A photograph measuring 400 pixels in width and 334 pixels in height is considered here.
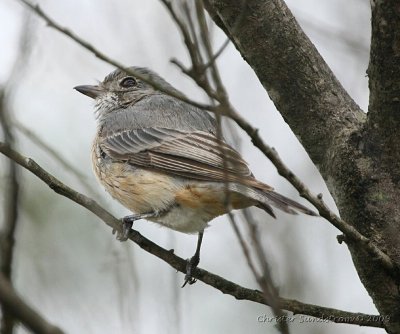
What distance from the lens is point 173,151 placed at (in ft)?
20.1

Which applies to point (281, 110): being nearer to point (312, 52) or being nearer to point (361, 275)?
point (312, 52)

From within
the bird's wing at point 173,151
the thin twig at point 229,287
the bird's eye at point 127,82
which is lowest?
Result: the thin twig at point 229,287

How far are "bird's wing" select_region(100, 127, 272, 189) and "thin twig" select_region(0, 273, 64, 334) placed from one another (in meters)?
3.07

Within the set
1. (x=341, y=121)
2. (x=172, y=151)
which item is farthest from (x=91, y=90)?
(x=341, y=121)

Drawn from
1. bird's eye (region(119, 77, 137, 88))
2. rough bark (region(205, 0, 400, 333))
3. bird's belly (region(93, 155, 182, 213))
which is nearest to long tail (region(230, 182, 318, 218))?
rough bark (region(205, 0, 400, 333))

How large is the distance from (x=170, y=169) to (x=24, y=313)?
389 cm

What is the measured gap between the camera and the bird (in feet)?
17.1

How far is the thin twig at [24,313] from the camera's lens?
1977 mm

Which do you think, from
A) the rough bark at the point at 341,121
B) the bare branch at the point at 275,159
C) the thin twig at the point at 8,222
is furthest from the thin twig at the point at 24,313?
the rough bark at the point at 341,121

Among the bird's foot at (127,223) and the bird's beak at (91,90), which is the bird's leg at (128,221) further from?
the bird's beak at (91,90)

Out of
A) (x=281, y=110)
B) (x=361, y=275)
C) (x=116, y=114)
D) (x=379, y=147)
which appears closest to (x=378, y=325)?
(x=361, y=275)

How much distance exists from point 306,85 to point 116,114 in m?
3.51

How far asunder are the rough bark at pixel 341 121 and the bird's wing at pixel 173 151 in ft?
2.63

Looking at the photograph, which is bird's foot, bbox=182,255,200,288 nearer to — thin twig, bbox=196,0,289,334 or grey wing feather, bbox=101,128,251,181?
grey wing feather, bbox=101,128,251,181
